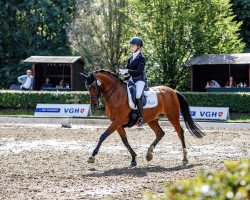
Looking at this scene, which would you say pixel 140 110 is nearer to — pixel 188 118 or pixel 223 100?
pixel 188 118

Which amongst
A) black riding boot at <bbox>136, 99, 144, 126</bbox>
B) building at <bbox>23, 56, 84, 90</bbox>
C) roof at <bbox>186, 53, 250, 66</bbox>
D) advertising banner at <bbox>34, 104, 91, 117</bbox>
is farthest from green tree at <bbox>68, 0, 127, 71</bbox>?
black riding boot at <bbox>136, 99, 144, 126</bbox>

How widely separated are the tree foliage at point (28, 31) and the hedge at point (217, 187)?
44731 millimetres

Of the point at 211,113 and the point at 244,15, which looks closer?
the point at 211,113

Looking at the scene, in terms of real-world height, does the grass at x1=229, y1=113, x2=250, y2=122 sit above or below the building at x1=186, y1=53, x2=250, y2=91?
below

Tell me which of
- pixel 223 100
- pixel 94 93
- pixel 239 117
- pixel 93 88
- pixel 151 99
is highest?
pixel 93 88

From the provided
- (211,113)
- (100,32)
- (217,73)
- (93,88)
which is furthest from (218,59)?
(93,88)

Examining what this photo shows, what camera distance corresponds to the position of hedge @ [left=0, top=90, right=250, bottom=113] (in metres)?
30.1

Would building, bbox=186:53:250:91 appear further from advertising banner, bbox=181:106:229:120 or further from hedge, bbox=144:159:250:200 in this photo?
hedge, bbox=144:159:250:200

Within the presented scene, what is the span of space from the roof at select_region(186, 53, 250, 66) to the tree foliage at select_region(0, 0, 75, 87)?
15.8 m

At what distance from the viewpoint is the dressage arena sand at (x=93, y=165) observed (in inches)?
381

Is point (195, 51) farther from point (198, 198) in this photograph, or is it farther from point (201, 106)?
point (198, 198)

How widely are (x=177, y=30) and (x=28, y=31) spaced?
58.9ft

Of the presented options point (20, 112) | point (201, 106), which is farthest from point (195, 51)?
point (20, 112)

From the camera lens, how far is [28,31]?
1991 inches
